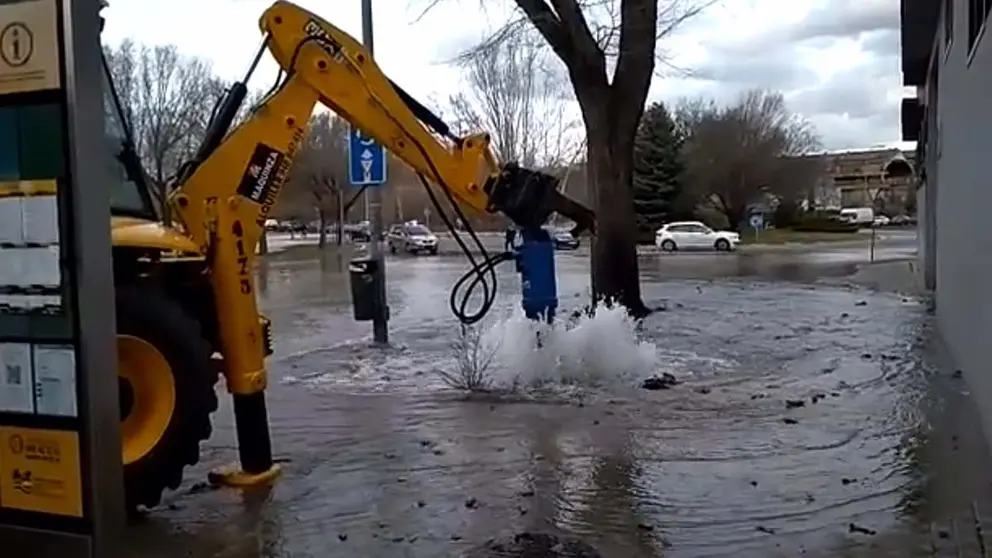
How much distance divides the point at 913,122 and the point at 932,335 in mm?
15356

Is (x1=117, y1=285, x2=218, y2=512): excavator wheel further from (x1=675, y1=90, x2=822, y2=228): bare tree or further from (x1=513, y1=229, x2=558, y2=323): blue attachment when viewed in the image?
(x1=675, y1=90, x2=822, y2=228): bare tree

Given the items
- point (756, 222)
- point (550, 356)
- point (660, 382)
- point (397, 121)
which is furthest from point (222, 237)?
point (756, 222)

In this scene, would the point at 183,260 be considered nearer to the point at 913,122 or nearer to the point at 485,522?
the point at 485,522

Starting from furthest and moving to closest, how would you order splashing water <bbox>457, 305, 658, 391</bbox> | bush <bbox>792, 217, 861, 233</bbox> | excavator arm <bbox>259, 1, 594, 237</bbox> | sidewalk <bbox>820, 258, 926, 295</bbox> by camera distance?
bush <bbox>792, 217, 861, 233</bbox> → sidewalk <bbox>820, 258, 926, 295</bbox> → splashing water <bbox>457, 305, 658, 391</bbox> → excavator arm <bbox>259, 1, 594, 237</bbox>

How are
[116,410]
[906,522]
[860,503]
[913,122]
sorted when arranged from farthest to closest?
[913,122] → [860,503] → [906,522] → [116,410]

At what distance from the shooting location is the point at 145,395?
20.0 ft

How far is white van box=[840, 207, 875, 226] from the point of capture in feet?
204

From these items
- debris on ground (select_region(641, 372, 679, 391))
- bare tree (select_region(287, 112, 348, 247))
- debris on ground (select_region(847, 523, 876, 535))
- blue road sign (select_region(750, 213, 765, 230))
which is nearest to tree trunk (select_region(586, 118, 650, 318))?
debris on ground (select_region(641, 372, 679, 391))

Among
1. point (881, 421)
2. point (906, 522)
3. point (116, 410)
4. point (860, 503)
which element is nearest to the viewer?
point (116, 410)

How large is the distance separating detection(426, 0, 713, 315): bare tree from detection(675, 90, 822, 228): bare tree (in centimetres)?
3571

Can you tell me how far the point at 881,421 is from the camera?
27.2 ft

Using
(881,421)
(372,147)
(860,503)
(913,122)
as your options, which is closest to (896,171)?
(913,122)

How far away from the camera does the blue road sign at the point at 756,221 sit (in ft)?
172

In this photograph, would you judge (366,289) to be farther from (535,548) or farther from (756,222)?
(756,222)
